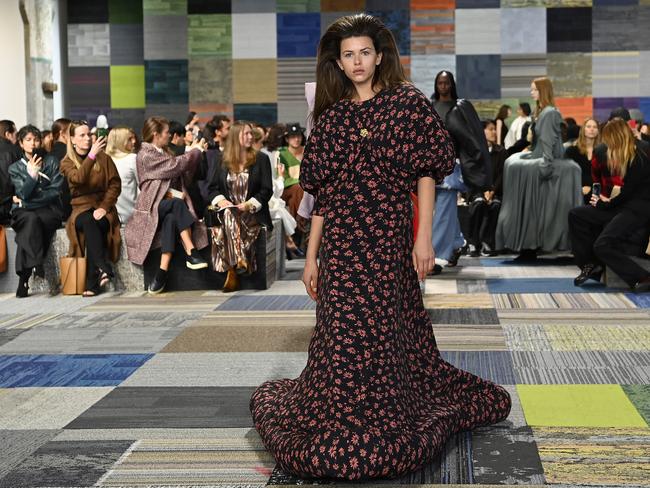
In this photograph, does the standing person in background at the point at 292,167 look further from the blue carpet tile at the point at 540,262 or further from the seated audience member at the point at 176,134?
the blue carpet tile at the point at 540,262

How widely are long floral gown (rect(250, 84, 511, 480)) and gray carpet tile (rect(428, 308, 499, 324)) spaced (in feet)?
10.1

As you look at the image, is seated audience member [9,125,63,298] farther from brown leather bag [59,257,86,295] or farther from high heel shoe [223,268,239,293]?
high heel shoe [223,268,239,293]

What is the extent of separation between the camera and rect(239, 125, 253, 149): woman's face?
360 inches

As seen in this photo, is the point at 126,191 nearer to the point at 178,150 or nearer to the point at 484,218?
the point at 178,150

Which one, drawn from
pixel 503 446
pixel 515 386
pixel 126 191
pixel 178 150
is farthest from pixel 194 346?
pixel 178 150

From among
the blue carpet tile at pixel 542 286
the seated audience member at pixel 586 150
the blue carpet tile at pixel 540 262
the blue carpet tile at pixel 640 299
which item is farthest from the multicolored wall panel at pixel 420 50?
the blue carpet tile at pixel 640 299

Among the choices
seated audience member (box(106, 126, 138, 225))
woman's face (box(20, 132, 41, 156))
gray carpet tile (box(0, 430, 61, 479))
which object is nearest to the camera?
gray carpet tile (box(0, 430, 61, 479))

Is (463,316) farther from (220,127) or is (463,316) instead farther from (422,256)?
(220,127)

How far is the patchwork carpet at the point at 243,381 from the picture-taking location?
3881 millimetres

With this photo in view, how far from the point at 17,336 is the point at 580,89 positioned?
10.9m

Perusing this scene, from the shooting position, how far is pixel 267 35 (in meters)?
16.3

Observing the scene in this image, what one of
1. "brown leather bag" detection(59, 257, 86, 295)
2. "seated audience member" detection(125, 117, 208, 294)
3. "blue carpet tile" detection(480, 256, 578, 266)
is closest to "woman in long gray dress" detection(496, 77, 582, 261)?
"blue carpet tile" detection(480, 256, 578, 266)

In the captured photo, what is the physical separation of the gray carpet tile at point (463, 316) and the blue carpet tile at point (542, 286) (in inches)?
43.9

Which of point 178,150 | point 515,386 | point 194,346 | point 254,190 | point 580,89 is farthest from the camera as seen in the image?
point 580,89
